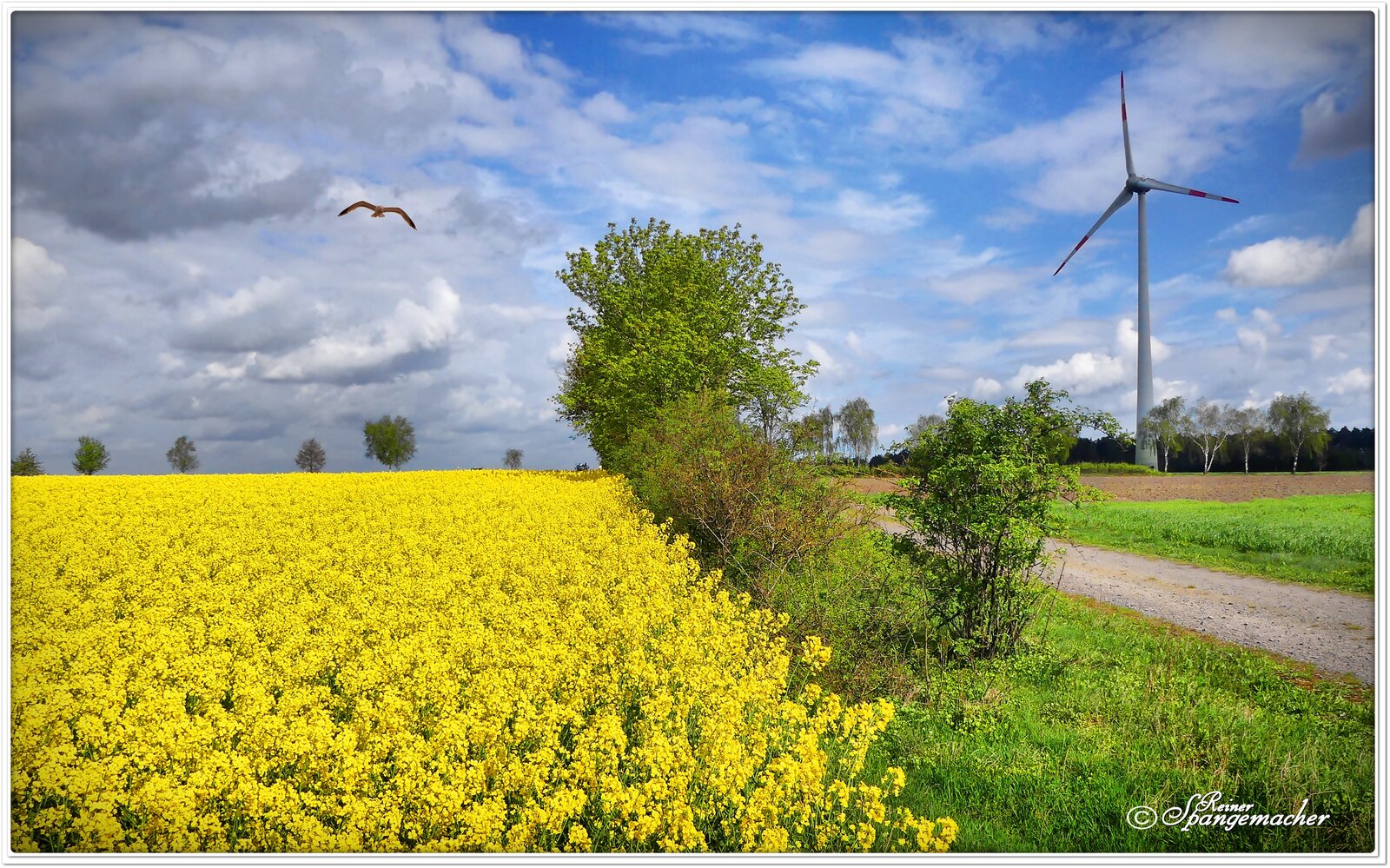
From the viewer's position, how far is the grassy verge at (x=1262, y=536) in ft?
50.1

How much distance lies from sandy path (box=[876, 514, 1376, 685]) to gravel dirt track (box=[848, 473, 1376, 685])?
0.01 m

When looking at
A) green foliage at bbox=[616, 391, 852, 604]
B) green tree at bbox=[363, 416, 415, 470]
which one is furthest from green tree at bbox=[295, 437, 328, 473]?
green foliage at bbox=[616, 391, 852, 604]

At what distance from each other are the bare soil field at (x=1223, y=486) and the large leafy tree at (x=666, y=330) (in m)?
14.1

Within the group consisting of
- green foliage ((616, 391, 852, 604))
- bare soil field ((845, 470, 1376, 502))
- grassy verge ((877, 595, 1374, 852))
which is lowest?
grassy verge ((877, 595, 1374, 852))

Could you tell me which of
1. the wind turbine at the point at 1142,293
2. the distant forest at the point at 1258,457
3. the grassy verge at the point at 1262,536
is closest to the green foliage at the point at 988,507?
the grassy verge at the point at 1262,536

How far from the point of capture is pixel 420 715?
5.64 m

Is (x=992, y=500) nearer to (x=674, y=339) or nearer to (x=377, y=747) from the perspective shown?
(x=377, y=747)

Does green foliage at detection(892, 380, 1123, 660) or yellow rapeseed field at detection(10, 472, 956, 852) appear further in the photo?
green foliage at detection(892, 380, 1123, 660)

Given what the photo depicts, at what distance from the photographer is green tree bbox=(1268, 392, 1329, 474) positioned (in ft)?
86.9

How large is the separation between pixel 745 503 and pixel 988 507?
4550 millimetres

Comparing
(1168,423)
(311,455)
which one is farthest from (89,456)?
(1168,423)

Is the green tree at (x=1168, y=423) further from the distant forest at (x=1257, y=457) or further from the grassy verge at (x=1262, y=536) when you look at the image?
the grassy verge at (x=1262, y=536)

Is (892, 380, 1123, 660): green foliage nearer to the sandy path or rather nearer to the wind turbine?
the sandy path
